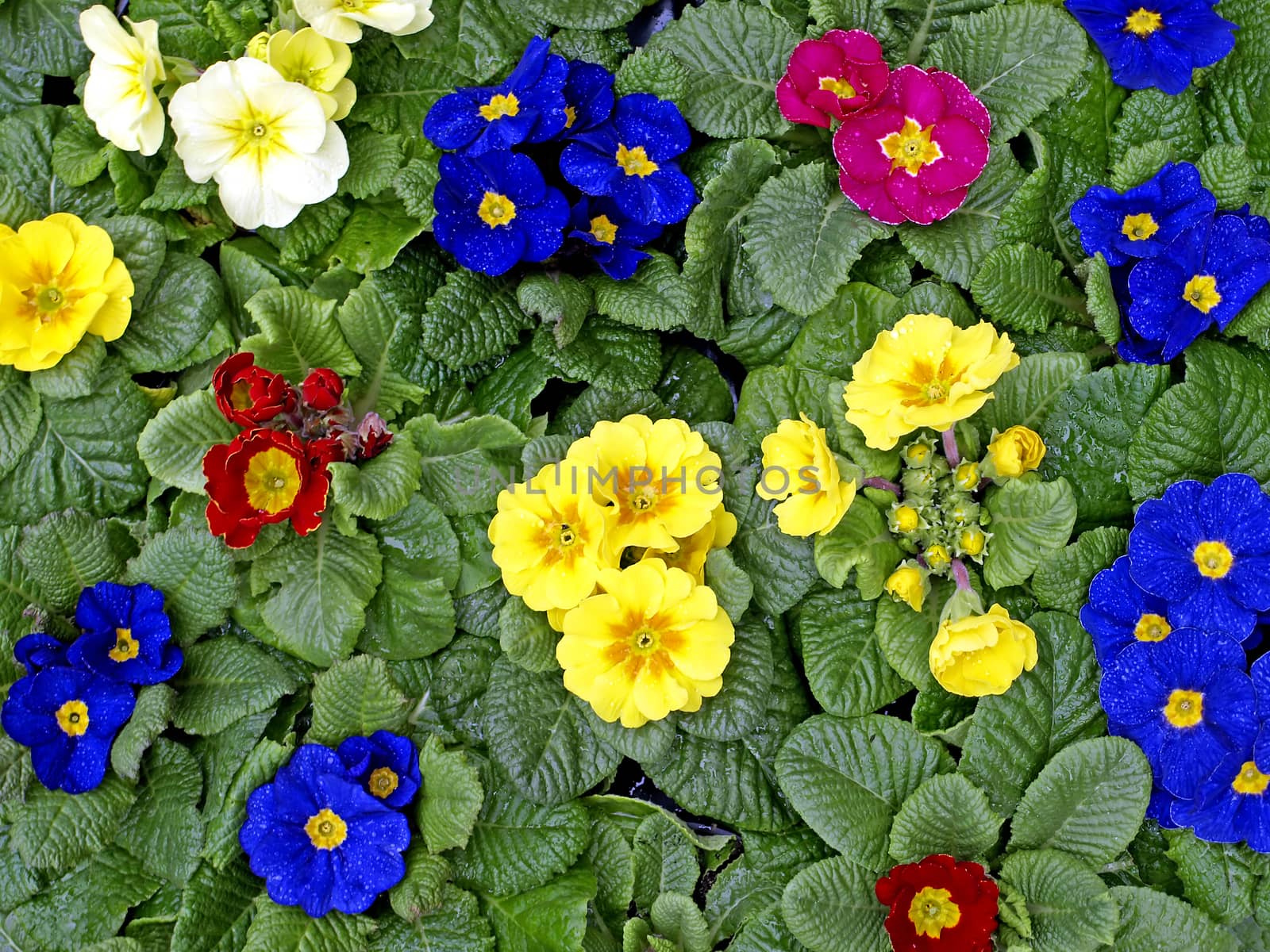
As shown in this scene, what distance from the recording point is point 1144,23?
2.13m

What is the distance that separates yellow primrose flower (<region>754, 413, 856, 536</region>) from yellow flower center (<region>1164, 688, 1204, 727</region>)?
0.65 metres

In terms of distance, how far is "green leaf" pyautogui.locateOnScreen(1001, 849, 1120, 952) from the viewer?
1.84m

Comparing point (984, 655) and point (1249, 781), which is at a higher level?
point (984, 655)

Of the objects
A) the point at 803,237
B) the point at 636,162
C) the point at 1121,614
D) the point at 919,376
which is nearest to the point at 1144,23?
the point at 803,237

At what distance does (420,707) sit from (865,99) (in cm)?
135

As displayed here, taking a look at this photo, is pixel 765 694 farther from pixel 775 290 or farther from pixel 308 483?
pixel 308 483

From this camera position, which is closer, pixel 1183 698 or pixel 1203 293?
pixel 1183 698

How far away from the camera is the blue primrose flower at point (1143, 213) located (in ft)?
6.70

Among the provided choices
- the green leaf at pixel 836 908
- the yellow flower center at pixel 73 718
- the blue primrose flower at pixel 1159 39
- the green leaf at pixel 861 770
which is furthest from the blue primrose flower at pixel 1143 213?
the yellow flower center at pixel 73 718

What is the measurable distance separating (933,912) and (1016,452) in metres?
0.77

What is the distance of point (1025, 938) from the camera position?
1.90 meters

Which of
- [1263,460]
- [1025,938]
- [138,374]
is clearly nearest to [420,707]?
[138,374]

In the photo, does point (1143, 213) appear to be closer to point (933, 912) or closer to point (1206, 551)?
point (1206, 551)

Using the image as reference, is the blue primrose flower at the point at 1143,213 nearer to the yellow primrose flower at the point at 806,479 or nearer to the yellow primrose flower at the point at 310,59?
the yellow primrose flower at the point at 806,479
